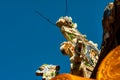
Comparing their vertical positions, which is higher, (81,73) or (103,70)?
(81,73)

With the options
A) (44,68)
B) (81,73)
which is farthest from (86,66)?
(44,68)

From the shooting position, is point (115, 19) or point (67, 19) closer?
point (115, 19)

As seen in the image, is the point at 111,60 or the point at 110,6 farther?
the point at 110,6

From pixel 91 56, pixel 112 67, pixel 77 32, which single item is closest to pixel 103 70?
pixel 112 67

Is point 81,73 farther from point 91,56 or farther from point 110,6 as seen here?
point 110,6

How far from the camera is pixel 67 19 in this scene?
13.9 metres

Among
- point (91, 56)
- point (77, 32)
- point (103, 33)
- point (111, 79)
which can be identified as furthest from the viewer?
Answer: point (77, 32)

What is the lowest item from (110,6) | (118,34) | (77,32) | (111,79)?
(111,79)

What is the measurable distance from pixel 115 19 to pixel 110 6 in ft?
1.42

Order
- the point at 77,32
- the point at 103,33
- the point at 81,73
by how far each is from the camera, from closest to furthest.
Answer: the point at 103,33 < the point at 81,73 < the point at 77,32

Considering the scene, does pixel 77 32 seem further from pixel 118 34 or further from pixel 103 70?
pixel 103 70

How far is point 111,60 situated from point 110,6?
2.50m

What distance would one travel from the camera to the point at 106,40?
9.82 meters

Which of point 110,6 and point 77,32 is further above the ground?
point 77,32
